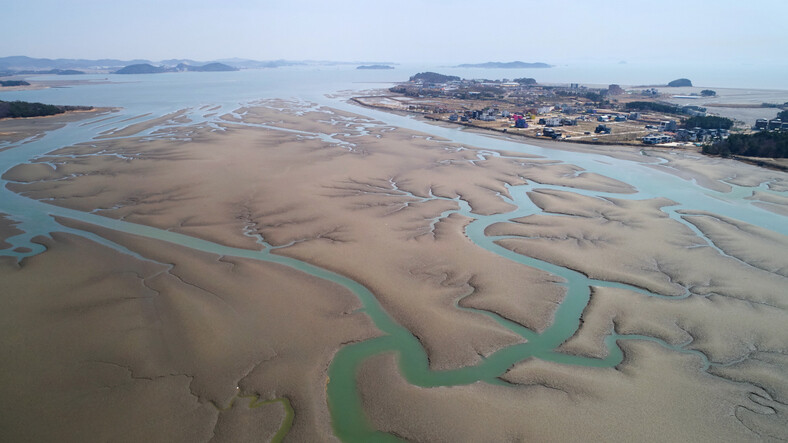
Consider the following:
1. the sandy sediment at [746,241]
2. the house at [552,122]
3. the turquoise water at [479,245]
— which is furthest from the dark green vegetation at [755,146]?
the sandy sediment at [746,241]

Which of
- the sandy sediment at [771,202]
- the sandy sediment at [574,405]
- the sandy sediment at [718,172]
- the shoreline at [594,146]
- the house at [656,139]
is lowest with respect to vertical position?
the sandy sediment at [574,405]

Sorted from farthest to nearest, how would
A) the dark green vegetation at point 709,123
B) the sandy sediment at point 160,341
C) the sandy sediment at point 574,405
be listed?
1. the dark green vegetation at point 709,123
2. the sandy sediment at point 160,341
3. the sandy sediment at point 574,405

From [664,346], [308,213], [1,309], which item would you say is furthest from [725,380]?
[1,309]

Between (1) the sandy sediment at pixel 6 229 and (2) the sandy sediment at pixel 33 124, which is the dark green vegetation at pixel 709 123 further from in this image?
(2) the sandy sediment at pixel 33 124

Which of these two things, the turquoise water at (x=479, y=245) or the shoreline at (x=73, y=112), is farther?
the shoreline at (x=73, y=112)

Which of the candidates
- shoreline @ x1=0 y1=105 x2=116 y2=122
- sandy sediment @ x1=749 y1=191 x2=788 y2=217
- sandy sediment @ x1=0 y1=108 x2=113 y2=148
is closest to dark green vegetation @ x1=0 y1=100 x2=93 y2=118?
shoreline @ x1=0 y1=105 x2=116 y2=122

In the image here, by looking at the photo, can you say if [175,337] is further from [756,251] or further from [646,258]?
[756,251]

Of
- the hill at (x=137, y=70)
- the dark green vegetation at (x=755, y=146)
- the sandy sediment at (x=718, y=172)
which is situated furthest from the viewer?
the hill at (x=137, y=70)
